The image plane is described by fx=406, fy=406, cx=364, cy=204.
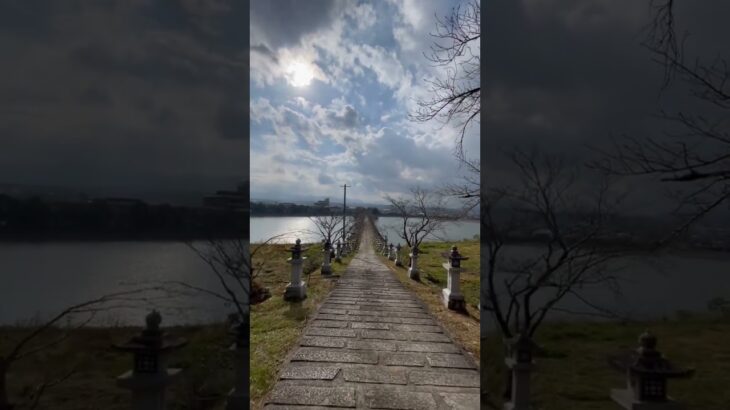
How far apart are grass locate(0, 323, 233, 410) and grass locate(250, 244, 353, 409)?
76.8 inches

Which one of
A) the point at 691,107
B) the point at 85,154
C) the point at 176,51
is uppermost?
the point at 176,51

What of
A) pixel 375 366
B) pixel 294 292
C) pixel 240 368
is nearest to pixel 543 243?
pixel 240 368

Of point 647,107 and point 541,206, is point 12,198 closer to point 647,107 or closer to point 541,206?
point 541,206

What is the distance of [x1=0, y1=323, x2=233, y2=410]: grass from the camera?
5.65 ft

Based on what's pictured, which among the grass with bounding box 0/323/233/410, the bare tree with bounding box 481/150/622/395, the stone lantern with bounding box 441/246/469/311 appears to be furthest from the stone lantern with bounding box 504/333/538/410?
the stone lantern with bounding box 441/246/469/311

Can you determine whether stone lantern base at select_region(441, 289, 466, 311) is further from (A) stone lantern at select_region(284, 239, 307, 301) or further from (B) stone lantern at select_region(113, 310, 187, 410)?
(B) stone lantern at select_region(113, 310, 187, 410)

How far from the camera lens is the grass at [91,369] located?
1.72m

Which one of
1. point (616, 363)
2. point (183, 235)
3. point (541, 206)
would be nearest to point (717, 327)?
point (616, 363)

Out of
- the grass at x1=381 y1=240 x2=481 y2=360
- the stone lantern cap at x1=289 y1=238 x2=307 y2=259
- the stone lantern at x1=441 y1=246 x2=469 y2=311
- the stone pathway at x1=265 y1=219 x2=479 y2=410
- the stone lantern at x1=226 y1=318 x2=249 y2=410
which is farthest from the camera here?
the stone lantern cap at x1=289 y1=238 x2=307 y2=259

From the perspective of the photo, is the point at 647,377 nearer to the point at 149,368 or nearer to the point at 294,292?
the point at 149,368

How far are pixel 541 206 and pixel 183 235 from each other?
1944 millimetres

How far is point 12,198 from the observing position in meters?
1.74

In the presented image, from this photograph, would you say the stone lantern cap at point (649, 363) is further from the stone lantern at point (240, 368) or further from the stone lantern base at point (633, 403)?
the stone lantern at point (240, 368)

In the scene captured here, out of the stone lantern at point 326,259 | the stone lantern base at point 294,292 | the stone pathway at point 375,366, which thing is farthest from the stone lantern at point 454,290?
the stone lantern at point 326,259
